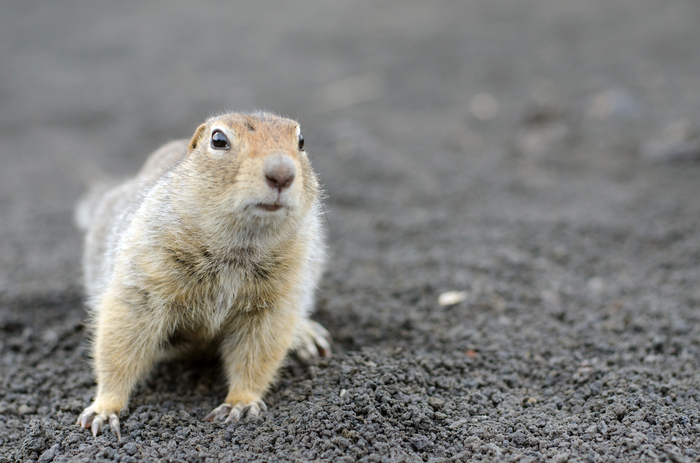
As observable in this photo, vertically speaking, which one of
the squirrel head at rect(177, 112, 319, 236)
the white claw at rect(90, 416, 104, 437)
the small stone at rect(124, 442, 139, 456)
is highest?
the squirrel head at rect(177, 112, 319, 236)

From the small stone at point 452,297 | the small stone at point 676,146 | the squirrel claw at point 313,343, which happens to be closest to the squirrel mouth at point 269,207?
the squirrel claw at point 313,343

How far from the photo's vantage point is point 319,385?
12.3ft

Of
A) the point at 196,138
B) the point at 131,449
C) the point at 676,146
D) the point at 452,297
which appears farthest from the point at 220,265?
the point at 676,146

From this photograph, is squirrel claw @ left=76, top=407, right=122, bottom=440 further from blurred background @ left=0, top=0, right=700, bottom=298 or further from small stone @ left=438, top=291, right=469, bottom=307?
small stone @ left=438, top=291, right=469, bottom=307

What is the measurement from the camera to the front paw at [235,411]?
351 centimetres

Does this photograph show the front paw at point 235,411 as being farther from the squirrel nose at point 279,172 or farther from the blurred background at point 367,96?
the blurred background at point 367,96

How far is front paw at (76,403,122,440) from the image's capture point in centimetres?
333

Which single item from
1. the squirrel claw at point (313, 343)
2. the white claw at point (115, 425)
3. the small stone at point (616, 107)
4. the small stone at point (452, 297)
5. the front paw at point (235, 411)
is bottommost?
the small stone at point (452, 297)

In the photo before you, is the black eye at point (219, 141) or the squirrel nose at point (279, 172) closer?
the squirrel nose at point (279, 172)

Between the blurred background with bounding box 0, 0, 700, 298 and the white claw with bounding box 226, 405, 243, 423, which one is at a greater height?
the blurred background with bounding box 0, 0, 700, 298

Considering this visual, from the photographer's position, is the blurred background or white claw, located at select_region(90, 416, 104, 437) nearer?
white claw, located at select_region(90, 416, 104, 437)

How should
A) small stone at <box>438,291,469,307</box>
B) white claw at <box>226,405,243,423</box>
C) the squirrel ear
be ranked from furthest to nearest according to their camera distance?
1. small stone at <box>438,291,469,307</box>
2. the squirrel ear
3. white claw at <box>226,405,243,423</box>

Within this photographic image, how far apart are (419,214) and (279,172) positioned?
14.0 ft

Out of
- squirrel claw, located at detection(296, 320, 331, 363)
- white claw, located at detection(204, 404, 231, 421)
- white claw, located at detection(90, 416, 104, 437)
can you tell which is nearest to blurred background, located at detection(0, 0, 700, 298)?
squirrel claw, located at detection(296, 320, 331, 363)
